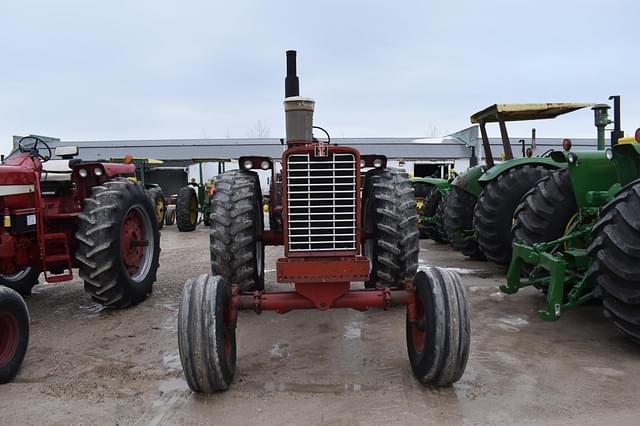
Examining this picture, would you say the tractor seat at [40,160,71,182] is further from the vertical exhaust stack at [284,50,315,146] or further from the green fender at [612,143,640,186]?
the green fender at [612,143,640,186]

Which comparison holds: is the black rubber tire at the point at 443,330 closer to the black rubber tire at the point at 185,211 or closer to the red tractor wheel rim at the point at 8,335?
the red tractor wheel rim at the point at 8,335

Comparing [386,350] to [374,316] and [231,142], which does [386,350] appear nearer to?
[374,316]

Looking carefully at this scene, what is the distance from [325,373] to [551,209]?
2.92 metres

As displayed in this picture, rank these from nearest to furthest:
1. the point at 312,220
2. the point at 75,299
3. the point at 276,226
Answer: the point at 312,220 < the point at 276,226 < the point at 75,299

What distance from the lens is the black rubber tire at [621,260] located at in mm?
3900

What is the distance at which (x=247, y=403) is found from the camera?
339cm

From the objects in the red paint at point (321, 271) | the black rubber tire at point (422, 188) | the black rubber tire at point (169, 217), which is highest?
the black rubber tire at point (422, 188)

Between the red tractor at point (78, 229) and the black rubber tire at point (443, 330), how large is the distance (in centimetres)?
320

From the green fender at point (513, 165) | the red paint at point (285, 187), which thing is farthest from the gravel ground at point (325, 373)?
the green fender at point (513, 165)

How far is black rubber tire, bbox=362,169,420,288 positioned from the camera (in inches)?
177

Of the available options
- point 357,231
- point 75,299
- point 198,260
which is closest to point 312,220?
point 357,231

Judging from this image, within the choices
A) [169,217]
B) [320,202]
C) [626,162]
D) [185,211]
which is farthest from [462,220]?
[169,217]

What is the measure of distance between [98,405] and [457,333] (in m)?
2.22

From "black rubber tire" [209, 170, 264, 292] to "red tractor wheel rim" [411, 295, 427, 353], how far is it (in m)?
1.49
